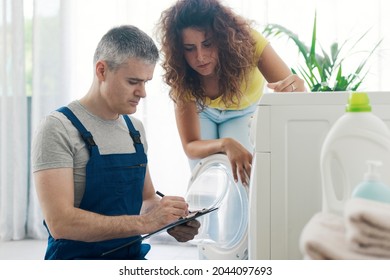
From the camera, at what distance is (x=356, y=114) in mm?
742

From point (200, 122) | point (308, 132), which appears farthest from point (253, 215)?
point (200, 122)

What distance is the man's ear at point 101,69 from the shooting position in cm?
139

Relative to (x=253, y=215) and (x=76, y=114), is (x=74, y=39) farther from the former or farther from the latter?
(x=253, y=215)

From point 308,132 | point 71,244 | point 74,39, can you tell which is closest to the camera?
point 308,132

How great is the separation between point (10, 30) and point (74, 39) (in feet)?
1.37

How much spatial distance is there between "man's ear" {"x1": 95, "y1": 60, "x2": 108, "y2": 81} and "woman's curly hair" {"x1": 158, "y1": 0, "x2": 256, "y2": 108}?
0.44 meters

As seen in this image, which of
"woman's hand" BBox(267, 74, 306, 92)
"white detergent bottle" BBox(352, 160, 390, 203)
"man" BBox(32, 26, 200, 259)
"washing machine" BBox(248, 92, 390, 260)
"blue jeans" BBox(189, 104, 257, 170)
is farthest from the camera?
"blue jeans" BBox(189, 104, 257, 170)

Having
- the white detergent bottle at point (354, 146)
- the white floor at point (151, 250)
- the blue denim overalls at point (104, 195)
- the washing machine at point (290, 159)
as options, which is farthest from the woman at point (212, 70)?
the white floor at point (151, 250)

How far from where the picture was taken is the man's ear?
1.39m

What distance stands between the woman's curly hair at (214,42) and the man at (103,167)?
1.25 feet

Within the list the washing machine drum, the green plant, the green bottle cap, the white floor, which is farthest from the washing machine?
the white floor

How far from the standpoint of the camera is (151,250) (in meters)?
2.92

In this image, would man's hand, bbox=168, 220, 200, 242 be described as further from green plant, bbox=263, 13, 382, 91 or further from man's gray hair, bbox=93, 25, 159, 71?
green plant, bbox=263, 13, 382, 91

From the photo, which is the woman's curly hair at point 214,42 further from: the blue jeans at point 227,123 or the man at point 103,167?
the man at point 103,167
